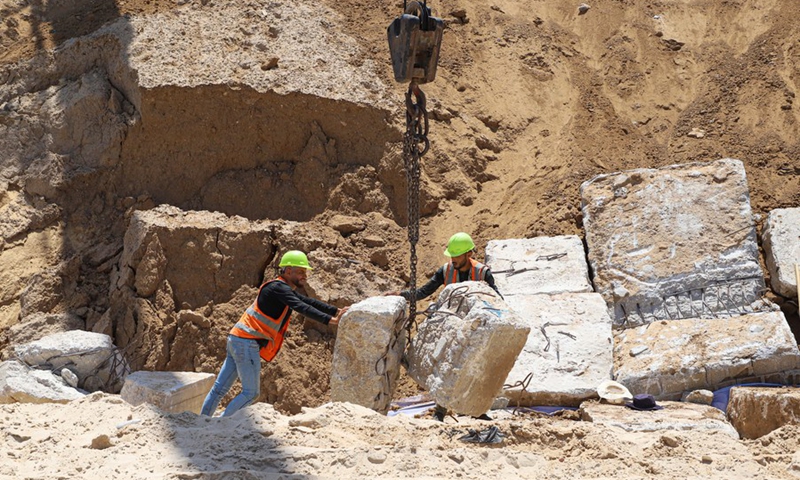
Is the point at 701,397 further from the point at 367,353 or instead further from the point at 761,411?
the point at 367,353

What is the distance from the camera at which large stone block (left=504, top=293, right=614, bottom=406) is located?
7789mm

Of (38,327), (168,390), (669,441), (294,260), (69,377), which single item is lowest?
(38,327)

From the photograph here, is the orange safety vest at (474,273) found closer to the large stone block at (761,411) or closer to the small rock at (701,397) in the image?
the small rock at (701,397)

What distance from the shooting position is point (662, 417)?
688cm

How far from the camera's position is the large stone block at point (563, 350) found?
7.79 m

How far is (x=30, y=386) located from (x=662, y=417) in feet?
18.0

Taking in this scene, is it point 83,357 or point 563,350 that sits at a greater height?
point 563,350

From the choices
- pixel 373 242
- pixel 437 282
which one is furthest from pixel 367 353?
pixel 373 242

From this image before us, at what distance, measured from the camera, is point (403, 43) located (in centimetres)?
646

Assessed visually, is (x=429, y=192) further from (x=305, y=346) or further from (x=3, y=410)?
(x=3, y=410)

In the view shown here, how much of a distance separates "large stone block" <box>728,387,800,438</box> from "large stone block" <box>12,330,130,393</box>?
5.65 metres

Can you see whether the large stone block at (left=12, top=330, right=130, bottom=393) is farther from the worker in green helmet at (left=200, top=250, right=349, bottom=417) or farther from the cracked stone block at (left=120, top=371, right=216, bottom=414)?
the worker in green helmet at (left=200, top=250, right=349, bottom=417)

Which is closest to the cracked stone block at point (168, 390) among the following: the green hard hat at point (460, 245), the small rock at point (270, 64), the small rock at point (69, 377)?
the small rock at point (69, 377)

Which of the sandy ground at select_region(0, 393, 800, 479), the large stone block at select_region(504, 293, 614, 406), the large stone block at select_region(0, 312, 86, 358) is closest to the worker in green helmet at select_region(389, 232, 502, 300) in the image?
the large stone block at select_region(504, 293, 614, 406)
